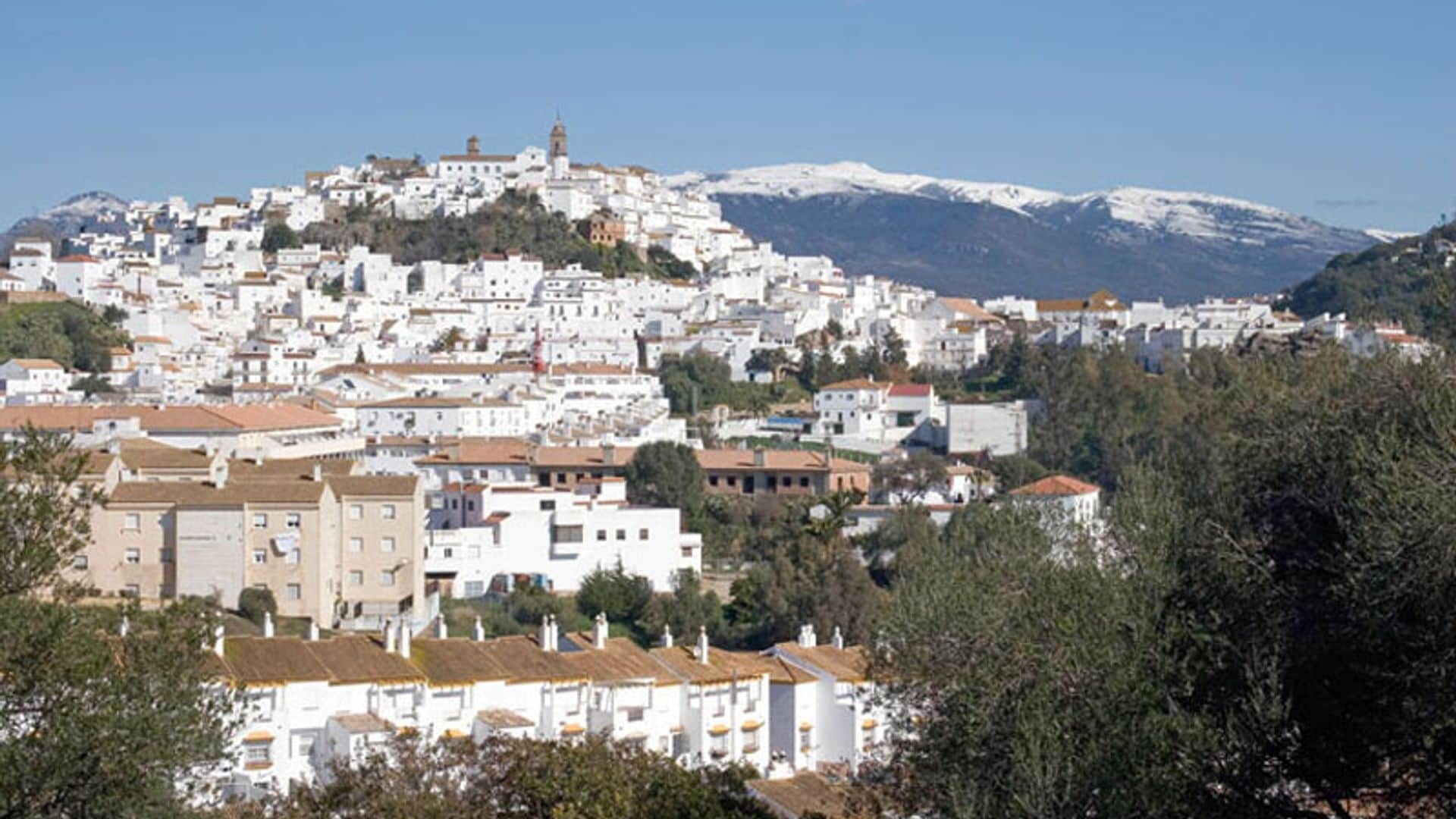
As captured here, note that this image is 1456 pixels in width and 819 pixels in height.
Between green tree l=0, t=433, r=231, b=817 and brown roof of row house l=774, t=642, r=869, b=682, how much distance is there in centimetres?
1361

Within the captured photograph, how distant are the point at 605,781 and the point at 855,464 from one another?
38.4 m

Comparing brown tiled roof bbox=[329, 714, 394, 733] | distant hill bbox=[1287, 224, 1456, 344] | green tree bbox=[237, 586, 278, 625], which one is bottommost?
green tree bbox=[237, 586, 278, 625]

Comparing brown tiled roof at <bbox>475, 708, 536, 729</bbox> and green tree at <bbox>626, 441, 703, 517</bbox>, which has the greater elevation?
green tree at <bbox>626, 441, 703, 517</bbox>

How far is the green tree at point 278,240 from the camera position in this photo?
87938 mm

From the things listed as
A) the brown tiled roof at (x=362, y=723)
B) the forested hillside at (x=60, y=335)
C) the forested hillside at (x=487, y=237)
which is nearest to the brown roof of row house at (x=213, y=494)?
the brown tiled roof at (x=362, y=723)

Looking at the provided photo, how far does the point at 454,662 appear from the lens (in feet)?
80.9

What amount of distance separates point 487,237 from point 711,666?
63.2 metres

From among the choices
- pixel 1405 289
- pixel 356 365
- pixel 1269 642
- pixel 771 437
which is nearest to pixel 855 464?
pixel 771 437

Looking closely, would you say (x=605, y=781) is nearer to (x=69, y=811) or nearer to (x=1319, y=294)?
(x=69, y=811)

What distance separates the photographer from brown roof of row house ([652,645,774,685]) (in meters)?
26.3

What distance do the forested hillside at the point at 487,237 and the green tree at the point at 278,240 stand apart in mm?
1394

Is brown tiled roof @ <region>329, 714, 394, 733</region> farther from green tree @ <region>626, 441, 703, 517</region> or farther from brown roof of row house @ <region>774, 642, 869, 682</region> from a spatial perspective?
green tree @ <region>626, 441, 703, 517</region>

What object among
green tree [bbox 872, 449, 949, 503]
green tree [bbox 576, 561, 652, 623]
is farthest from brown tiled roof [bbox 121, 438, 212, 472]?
green tree [bbox 872, 449, 949, 503]

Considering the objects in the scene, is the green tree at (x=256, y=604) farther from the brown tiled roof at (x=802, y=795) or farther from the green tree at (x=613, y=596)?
the brown tiled roof at (x=802, y=795)
